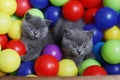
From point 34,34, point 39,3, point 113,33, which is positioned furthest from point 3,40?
point 113,33

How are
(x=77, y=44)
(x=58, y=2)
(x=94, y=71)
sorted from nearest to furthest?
(x=94, y=71) < (x=77, y=44) < (x=58, y=2)

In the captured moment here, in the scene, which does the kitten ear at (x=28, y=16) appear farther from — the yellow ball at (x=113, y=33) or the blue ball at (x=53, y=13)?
the yellow ball at (x=113, y=33)

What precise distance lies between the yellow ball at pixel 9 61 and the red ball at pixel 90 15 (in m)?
0.74

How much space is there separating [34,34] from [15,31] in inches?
6.8

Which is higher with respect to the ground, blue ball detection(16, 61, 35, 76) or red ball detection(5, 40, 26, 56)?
red ball detection(5, 40, 26, 56)

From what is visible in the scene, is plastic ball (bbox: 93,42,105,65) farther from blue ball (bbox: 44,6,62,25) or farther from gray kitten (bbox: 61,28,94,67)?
blue ball (bbox: 44,6,62,25)

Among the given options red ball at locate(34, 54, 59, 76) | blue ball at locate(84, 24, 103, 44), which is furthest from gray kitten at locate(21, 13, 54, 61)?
blue ball at locate(84, 24, 103, 44)

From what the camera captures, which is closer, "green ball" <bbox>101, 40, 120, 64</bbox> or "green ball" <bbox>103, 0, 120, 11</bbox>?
"green ball" <bbox>101, 40, 120, 64</bbox>

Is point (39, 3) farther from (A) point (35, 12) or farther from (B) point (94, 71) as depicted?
(B) point (94, 71)

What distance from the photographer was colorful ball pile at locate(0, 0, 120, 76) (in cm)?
173

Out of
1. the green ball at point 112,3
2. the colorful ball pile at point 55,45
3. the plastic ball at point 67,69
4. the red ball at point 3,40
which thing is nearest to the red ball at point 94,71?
the colorful ball pile at point 55,45

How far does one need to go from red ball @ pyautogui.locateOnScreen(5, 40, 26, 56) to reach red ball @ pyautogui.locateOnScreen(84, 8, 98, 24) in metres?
0.61

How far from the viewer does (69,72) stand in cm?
179

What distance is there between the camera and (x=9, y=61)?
5.61 ft
